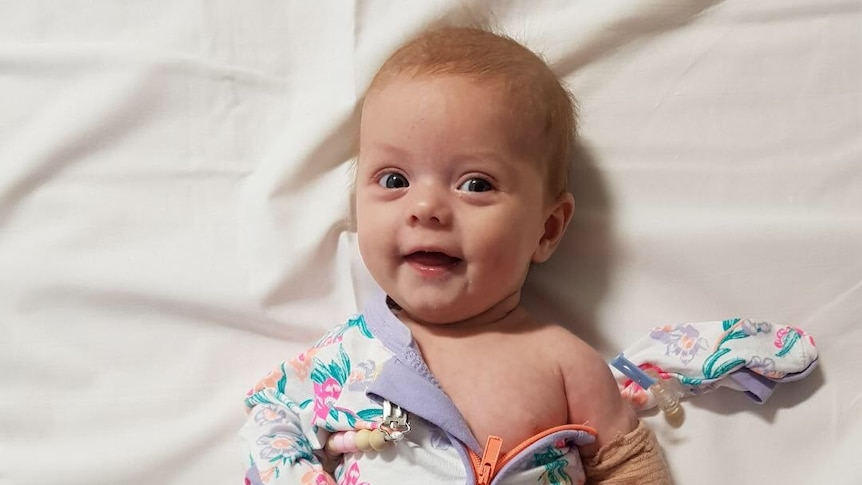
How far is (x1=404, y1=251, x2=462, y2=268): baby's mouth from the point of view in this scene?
3.68ft

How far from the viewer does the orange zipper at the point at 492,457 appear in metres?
1.07

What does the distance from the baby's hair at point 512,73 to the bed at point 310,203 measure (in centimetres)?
14

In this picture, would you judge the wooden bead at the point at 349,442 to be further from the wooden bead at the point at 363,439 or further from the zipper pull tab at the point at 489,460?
the zipper pull tab at the point at 489,460

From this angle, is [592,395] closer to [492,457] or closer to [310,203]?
[492,457]

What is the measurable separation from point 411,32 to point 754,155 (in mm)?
531

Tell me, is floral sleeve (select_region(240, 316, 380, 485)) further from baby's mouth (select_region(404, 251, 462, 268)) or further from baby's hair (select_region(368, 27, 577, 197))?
baby's hair (select_region(368, 27, 577, 197))

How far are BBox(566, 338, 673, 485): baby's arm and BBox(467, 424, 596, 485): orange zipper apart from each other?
0.07 metres

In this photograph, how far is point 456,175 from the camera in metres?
1.12

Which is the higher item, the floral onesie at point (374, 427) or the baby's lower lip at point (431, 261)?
the baby's lower lip at point (431, 261)

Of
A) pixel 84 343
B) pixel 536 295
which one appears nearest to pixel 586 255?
pixel 536 295

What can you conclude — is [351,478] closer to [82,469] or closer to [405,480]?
[405,480]

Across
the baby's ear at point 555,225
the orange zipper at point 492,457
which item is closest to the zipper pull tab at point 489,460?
the orange zipper at point 492,457

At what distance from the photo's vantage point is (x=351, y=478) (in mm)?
1131

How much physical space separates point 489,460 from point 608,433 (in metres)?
0.17
